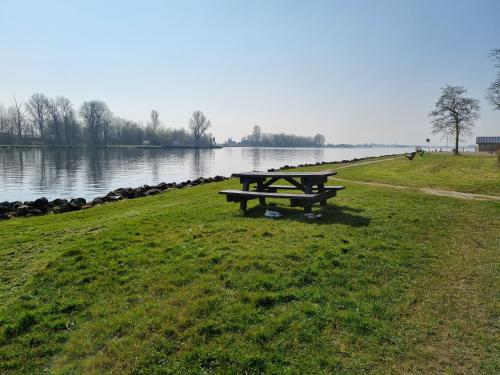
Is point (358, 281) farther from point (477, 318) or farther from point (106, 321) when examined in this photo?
point (106, 321)

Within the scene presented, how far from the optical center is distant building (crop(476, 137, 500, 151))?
63222 millimetres

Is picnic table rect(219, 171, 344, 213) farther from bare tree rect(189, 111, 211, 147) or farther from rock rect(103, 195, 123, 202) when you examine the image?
bare tree rect(189, 111, 211, 147)

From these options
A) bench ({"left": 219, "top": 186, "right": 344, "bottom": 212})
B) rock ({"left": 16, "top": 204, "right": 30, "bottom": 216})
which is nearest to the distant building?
bench ({"left": 219, "top": 186, "right": 344, "bottom": 212})

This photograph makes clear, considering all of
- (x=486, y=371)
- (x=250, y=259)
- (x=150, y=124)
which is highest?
(x=150, y=124)

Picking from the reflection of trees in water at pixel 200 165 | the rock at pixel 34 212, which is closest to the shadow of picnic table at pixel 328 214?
the rock at pixel 34 212

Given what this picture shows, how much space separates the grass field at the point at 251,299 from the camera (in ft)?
10.7

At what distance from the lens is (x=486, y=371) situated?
10.2ft

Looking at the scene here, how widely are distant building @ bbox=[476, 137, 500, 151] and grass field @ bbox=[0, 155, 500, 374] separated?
67930mm

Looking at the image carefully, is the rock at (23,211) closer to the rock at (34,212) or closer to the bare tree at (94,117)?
the rock at (34,212)

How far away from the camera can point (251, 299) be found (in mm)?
4164

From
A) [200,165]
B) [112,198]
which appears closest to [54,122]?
[200,165]

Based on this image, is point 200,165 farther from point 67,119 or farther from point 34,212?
point 67,119

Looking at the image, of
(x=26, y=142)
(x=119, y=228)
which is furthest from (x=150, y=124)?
(x=119, y=228)

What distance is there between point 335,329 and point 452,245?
4.07m
